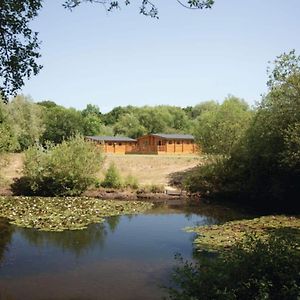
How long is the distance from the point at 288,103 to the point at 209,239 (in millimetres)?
11947

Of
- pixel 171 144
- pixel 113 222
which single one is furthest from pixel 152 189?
pixel 171 144

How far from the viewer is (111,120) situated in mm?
106812

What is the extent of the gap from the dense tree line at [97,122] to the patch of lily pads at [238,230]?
1019 cm

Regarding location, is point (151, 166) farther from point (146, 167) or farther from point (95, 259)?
point (95, 259)

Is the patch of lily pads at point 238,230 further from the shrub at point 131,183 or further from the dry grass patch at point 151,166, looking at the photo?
the dry grass patch at point 151,166

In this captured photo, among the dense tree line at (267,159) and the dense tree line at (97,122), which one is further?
the dense tree line at (97,122)

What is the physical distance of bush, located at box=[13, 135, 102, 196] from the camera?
97.9 feet

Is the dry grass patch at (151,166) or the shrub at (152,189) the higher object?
the dry grass patch at (151,166)

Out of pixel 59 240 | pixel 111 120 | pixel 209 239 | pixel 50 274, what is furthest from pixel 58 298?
pixel 111 120

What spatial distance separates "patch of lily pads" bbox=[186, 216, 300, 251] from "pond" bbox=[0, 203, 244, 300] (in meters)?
0.74

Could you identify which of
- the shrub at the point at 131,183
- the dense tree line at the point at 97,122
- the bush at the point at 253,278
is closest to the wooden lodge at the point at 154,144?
the dense tree line at the point at 97,122

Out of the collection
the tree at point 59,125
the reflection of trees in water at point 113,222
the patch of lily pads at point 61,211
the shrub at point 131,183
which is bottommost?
the reflection of trees in water at point 113,222

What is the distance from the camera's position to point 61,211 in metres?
23.7

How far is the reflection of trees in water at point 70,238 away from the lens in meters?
16.8
